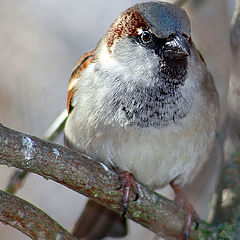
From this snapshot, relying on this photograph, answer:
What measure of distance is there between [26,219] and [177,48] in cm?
114

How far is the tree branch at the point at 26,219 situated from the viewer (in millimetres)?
2486

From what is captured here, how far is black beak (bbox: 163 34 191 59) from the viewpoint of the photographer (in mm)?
2775

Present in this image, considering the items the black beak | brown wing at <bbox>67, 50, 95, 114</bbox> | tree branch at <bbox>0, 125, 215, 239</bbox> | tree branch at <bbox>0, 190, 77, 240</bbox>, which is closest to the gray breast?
the black beak

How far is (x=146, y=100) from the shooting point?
2971 mm

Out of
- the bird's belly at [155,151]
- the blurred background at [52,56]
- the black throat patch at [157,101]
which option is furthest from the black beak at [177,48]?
the blurred background at [52,56]

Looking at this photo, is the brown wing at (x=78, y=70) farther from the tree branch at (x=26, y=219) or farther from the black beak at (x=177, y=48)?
the tree branch at (x=26, y=219)

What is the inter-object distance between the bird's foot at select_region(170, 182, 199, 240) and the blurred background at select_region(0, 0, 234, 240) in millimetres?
232

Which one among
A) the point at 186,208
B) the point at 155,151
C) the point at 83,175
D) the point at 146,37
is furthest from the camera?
the point at 186,208

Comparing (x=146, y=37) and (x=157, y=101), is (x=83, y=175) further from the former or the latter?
(x=146, y=37)

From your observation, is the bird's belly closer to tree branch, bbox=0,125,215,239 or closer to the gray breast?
the gray breast

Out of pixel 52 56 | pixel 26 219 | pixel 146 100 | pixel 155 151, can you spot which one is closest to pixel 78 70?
pixel 146 100

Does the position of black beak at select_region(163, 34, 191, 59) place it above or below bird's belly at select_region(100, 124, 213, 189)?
above

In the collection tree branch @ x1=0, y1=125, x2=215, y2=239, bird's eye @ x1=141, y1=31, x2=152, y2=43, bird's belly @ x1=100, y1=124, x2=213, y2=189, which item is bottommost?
tree branch @ x1=0, y1=125, x2=215, y2=239

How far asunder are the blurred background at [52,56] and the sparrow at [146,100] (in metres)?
0.67
